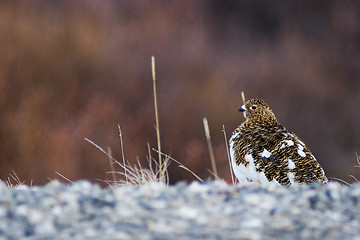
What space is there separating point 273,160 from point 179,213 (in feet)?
5.05

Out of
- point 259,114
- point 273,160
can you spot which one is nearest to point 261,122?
point 259,114

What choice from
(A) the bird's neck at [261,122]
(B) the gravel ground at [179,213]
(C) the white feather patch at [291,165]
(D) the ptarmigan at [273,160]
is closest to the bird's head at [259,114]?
(A) the bird's neck at [261,122]

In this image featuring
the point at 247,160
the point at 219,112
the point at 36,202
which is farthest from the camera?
the point at 219,112

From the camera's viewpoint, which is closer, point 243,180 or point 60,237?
point 60,237

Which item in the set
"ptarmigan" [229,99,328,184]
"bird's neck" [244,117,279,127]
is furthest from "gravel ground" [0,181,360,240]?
"bird's neck" [244,117,279,127]

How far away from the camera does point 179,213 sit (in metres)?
2.48

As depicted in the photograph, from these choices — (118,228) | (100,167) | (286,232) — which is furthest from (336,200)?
(100,167)

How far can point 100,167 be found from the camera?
6926 mm

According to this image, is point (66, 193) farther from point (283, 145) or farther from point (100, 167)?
point (100, 167)

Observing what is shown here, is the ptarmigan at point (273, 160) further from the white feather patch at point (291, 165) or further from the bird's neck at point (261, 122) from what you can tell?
the bird's neck at point (261, 122)

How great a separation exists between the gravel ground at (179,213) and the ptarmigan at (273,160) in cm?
99

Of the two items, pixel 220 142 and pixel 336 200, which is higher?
pixel 336 200

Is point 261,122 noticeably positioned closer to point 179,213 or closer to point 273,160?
point 273,160

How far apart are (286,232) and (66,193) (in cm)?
86
